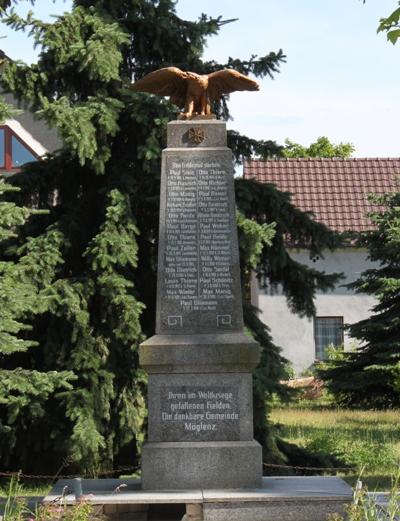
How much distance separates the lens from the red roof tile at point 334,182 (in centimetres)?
2928

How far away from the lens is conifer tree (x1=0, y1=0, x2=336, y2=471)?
11695mm

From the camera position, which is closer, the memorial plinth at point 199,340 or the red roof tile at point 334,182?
the memorial plinth at point 199,340

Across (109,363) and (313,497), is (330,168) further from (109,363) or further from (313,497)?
(313,497)

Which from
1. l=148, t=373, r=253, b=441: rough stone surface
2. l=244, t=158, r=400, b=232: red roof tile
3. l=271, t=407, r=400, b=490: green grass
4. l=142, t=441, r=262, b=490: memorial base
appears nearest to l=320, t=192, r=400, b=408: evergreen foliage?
l=271, t=407, r=400, b=490: green grass

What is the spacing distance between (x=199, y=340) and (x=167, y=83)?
2.89 meters

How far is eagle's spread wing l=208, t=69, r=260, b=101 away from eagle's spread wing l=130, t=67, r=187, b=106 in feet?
0.98

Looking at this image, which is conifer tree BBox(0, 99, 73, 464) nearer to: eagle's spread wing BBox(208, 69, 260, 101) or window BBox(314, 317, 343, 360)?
eagle's spread wing BBox(208, 69, 260, 101)

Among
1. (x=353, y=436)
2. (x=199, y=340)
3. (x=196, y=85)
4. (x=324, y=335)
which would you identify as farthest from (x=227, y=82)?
(x=324, y=335)

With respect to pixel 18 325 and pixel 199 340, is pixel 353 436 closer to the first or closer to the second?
pixel 199 340

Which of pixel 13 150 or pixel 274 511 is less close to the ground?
pixel 13 150

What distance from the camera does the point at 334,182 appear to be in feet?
100

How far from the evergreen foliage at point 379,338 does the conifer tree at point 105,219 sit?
9.02 m

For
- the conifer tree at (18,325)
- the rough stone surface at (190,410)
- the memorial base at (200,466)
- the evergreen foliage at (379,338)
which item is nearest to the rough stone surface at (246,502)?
the memorial base at (200,466)

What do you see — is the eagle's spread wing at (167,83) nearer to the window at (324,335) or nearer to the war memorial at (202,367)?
the war memorial at (202,367)
